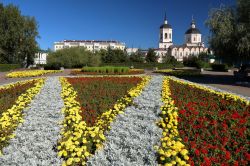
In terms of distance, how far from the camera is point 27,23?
58.8m

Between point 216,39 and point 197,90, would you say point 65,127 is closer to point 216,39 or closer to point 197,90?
point 197,90

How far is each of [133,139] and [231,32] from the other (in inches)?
725

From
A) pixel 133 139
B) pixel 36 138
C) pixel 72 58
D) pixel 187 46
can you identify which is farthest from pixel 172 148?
pixel 187 46

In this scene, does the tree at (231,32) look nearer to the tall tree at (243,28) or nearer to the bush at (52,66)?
the tall tree at (243,28)

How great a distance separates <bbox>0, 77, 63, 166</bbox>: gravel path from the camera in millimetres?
5863

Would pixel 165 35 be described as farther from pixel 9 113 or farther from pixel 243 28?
pixel 9 113

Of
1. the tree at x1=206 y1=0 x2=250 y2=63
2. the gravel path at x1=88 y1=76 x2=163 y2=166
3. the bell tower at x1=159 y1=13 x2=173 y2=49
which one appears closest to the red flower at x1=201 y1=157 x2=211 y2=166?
the gravel path at x1=88 y1=76 x2=163 y2=166

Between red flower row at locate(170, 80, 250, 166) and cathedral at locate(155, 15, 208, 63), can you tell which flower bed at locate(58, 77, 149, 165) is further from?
cathedral at locate(155, 15, 208, 63)

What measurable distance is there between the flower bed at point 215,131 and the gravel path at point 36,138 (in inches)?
88.6

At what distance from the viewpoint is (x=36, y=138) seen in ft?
22.5

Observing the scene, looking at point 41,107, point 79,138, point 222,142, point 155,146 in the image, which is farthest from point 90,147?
point 41,107

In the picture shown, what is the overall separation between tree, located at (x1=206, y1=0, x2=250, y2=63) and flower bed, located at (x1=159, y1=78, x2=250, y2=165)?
40.1 feet

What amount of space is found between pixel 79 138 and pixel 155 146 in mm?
1481

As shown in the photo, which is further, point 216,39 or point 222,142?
point 216,39
